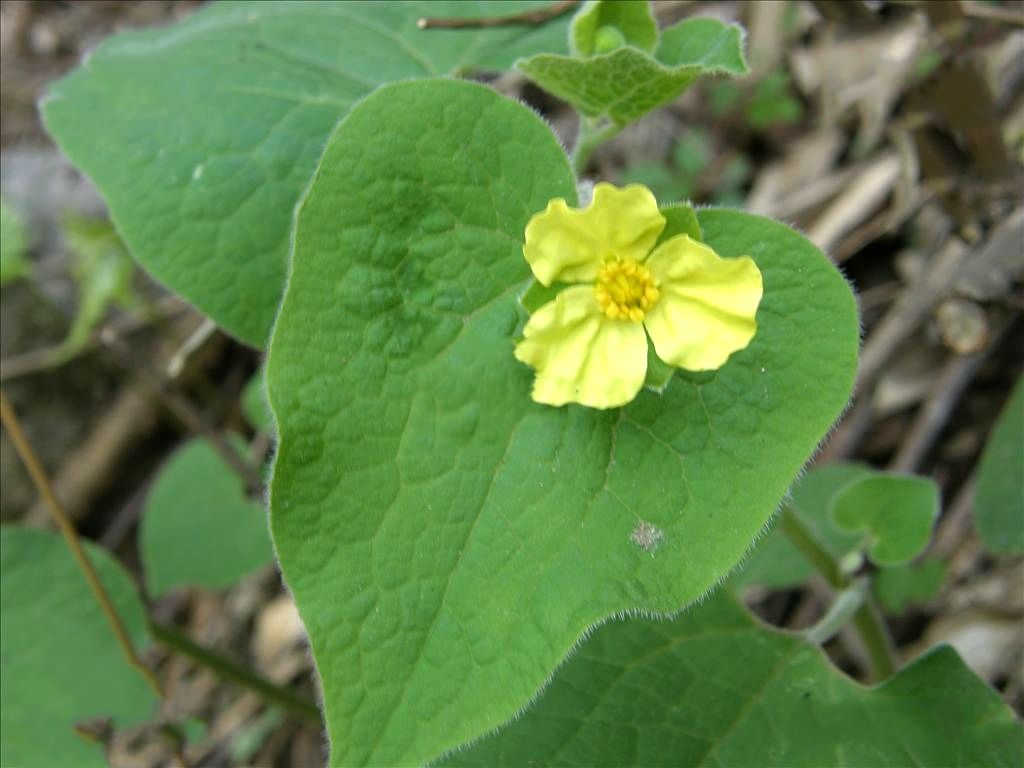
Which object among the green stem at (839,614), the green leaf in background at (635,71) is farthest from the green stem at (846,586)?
the green leaf in background at (635,71)

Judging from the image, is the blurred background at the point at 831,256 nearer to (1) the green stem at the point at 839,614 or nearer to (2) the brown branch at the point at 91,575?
(2) the brown branch at the point at 91,575

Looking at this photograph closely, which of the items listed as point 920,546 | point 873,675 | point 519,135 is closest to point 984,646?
point 873,675

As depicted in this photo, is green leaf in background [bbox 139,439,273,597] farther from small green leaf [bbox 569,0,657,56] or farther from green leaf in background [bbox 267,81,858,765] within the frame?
small green leaf [bbox 569,0,657,56]

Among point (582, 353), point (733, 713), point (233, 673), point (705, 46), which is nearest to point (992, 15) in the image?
point (705, 46)

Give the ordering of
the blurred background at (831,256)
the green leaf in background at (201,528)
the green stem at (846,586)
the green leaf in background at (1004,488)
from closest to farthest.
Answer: the green stem at (846,586)
the green leaf in background at (1004,488)
the blurred background at (831,256)
the green leaf in background at (201,528)

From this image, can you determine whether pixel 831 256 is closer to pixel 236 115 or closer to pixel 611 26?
pixel 611 26

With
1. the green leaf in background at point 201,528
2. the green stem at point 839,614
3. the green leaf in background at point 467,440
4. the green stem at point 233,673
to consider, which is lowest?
the green leaf in background at point 201,528

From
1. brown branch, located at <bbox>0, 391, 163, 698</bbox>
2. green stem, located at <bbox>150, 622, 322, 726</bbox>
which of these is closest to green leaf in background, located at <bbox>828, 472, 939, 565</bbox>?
green stem, located at <bbox>150, 622, 322, 726</bbox>
